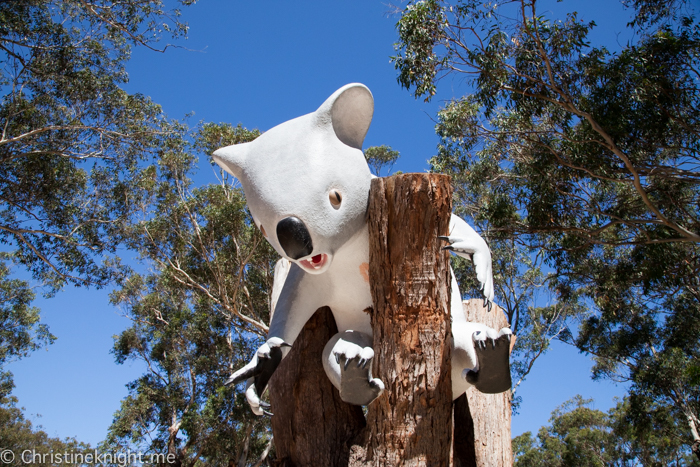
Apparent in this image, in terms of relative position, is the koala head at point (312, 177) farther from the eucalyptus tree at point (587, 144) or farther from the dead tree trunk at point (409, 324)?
the eucalyptus tree at point (587, 144)

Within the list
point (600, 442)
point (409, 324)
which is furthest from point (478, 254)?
point (600, 442)

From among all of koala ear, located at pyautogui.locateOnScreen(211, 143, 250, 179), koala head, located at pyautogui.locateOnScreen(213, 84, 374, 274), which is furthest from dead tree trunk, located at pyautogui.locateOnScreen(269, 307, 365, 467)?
koala ear, located at pyautogui.locateOnScreen(211, 143, 250, 179)

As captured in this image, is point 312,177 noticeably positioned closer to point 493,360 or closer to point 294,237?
point 294,237

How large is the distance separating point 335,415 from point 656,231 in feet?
23.2

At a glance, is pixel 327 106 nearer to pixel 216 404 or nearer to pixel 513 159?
pixel 513 159

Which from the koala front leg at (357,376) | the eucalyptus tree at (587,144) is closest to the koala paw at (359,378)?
the koala front leg at (357,376)

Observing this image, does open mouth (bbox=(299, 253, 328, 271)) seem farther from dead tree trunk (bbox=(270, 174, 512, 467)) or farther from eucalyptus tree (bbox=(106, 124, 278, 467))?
eucalyptus tree (bbox=(106, 124, 278, 467))

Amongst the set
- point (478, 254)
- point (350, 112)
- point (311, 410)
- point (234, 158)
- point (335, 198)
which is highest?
point (350, 112)

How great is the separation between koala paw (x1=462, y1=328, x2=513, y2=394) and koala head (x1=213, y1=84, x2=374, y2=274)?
1.01 m

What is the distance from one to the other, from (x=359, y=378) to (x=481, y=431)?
1.53 meters

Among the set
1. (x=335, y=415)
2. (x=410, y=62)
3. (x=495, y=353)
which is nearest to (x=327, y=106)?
(x=495, y=353)

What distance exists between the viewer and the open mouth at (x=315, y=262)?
10.2 feet

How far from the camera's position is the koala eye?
3.04m

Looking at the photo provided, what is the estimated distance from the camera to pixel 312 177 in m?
3.01
